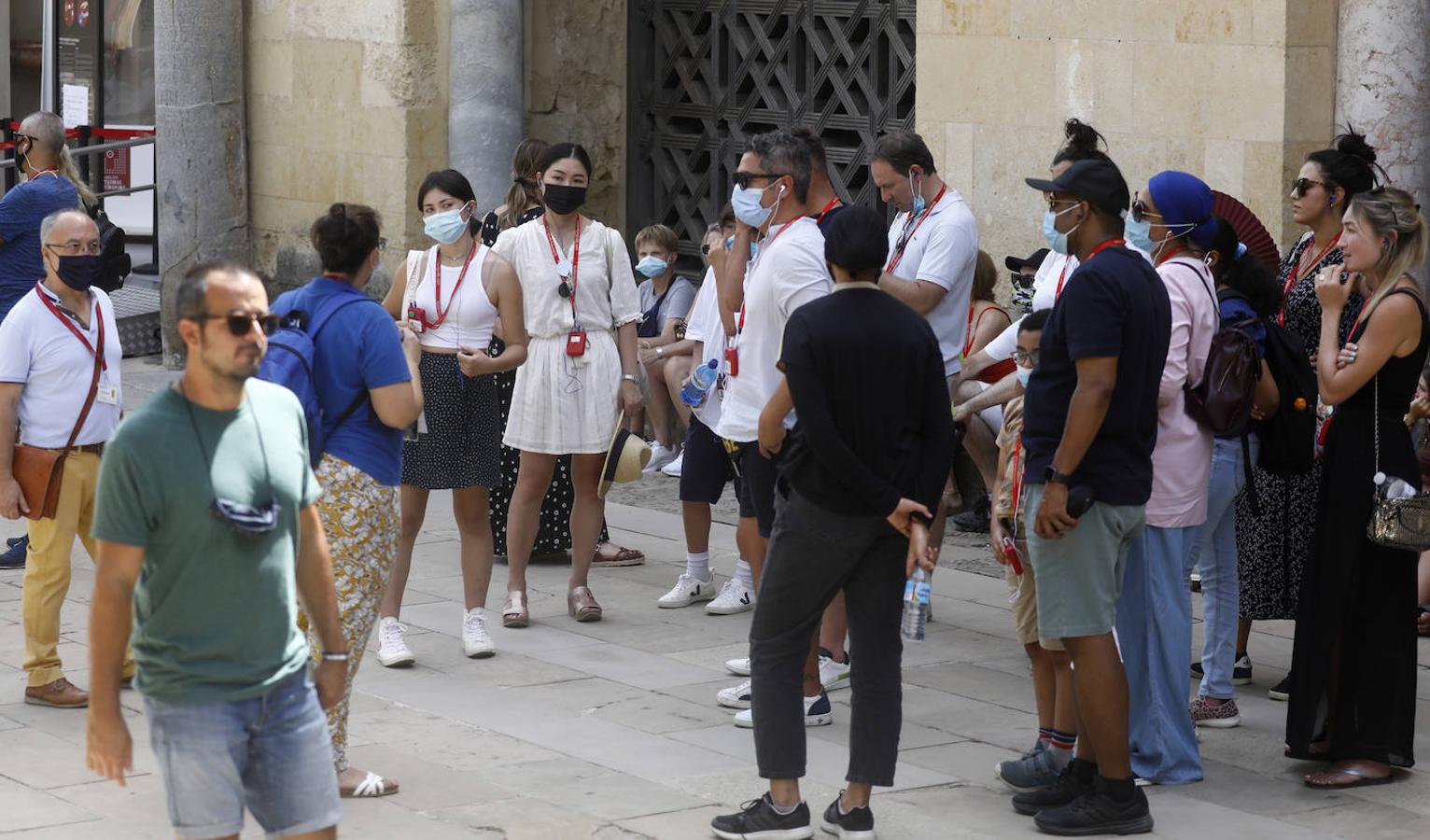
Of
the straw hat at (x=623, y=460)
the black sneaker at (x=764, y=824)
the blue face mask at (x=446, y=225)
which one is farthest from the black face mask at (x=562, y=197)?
the black sneaker at (x=764, y=824)

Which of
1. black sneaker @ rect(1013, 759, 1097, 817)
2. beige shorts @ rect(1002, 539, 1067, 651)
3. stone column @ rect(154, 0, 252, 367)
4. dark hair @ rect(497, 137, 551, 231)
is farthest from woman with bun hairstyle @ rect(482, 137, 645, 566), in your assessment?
stone column @ rect(154, 0, 252, 367)

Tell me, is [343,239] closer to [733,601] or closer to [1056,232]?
[1056,232]

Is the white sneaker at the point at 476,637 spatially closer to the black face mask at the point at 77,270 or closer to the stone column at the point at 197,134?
the black face mask at the point at 77,270

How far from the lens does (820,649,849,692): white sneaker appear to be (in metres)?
6.72

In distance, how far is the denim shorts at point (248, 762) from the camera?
3.85 meters

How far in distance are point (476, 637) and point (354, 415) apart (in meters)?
1.89

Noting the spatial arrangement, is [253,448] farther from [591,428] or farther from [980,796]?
[591,428]

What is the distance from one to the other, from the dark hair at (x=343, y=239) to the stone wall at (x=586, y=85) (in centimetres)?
711

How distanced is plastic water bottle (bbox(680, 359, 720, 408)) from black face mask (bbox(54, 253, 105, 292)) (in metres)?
2.22

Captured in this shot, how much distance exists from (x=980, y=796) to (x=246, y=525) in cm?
256

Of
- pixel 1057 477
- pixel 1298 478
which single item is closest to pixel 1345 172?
pixel 1298 478

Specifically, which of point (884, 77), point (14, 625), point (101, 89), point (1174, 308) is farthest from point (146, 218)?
point (1174, 308)

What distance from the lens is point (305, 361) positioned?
533 cm

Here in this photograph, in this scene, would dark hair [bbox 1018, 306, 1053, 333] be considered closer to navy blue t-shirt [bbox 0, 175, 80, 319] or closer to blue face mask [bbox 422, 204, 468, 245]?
blue face mask [bbox 422, 204, 468, 245]
